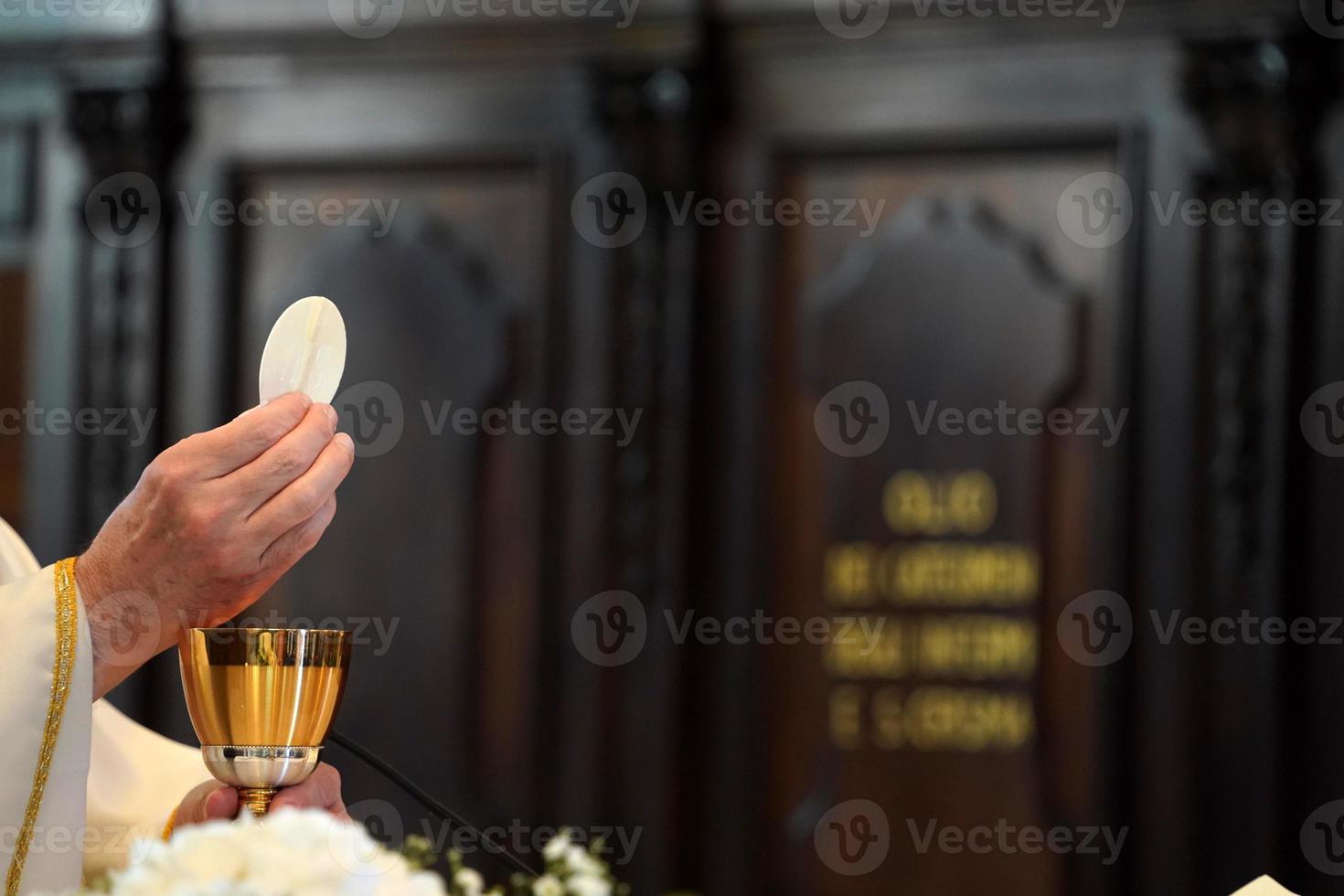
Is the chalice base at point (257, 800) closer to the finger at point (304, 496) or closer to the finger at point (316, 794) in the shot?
the finger at point (316, 794)

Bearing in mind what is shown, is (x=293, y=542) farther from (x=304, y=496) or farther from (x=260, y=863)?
(x=260, y=863)

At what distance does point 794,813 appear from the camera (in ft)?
11.8

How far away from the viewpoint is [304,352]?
1.66m

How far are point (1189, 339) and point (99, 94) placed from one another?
2.71 meters

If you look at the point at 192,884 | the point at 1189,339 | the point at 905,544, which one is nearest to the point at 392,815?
the point at 905,544

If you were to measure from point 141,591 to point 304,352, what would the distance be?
0.30 meters

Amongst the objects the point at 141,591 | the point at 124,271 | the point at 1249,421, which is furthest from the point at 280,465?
the point at 124,271

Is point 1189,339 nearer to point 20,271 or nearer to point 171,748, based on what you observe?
point 171,748

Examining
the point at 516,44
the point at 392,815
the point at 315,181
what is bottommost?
the point at 392,815

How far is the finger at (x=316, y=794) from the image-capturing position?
4.78 ft

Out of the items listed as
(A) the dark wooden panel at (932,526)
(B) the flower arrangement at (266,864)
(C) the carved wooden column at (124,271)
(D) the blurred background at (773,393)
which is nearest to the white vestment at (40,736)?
(B) the flower arrangement at (266,864)

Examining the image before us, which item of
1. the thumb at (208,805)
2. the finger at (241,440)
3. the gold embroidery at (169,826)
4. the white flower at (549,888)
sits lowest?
the gold embroidery at (169,826)

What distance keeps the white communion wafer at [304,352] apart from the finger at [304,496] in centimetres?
7

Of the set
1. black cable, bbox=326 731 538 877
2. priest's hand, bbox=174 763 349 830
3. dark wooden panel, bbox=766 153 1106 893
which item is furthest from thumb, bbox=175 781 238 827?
dark wooden panel, bbox=766 153 1106 893
